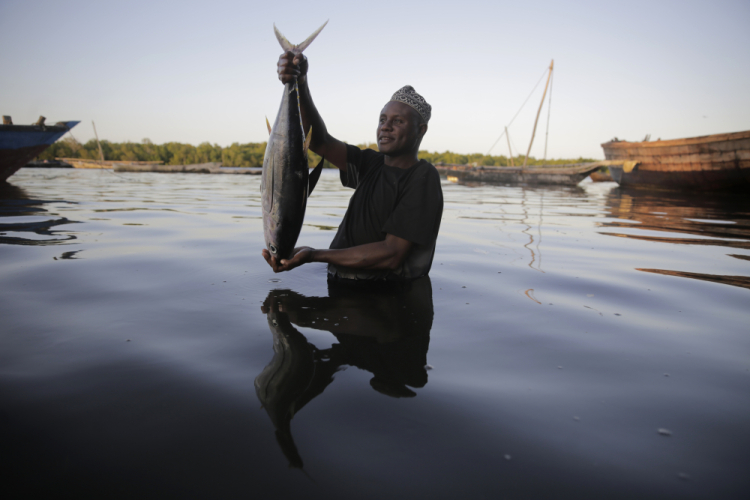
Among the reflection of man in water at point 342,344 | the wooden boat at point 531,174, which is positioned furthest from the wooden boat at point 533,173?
the reflection of man in water at point 342,344

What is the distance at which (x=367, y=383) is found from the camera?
2025mm

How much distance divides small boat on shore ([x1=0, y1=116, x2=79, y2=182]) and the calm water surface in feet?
41.5

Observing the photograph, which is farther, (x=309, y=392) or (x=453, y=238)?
(x=453, y=238)

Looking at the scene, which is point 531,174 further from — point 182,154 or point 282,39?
point 182,154

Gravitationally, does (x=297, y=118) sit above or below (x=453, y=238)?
above

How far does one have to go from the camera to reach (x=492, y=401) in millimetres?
1927

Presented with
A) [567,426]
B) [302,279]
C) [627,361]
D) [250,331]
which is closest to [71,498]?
[250,331]

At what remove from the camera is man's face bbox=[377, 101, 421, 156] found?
332 centimetres

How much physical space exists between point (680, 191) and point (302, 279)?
22.5m

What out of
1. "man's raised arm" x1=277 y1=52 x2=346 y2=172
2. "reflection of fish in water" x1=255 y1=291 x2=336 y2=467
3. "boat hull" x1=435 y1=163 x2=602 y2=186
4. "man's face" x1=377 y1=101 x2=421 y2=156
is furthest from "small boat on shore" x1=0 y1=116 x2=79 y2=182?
"boat hull" x1=435 y1=163 x2=602 y2=186

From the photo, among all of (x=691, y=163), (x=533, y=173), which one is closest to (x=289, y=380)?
(x=691, y=163)

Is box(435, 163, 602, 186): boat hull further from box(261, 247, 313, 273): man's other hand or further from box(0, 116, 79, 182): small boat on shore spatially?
box(261, 247, 313, 273): man's other hand

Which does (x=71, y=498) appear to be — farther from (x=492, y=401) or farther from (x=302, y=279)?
(x=302, y=279)

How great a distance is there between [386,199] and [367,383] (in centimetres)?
173
